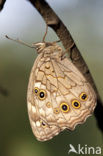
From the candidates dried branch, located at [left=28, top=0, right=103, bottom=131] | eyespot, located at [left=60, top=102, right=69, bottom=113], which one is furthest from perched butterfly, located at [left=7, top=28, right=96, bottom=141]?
dried branch, located at [left=28, top=0, right=103, bottom=131]

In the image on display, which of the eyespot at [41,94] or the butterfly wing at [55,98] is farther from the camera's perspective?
the eyespot at [41,94]

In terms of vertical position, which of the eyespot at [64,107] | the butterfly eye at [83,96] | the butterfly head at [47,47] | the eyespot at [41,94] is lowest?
the eyespot at [64,107]

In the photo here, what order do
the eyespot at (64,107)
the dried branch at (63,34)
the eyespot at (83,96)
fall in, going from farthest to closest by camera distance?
the eyespot at (64,107), the eyespot at (83,96), the dried branch at (63,34)

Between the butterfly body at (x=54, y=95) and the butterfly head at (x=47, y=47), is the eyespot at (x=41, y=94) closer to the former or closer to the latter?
the butterfly body at (x=54, y=95)

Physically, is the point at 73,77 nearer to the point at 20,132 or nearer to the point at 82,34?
the point at 20,132

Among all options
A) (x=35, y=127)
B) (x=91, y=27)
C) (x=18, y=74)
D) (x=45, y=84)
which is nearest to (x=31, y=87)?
(x=45, y=84)

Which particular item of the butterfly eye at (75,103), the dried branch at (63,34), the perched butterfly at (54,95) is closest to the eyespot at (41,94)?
the perched butterfly at (54,95)

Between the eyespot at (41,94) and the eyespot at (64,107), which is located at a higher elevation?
the eyespot at (41,94)
